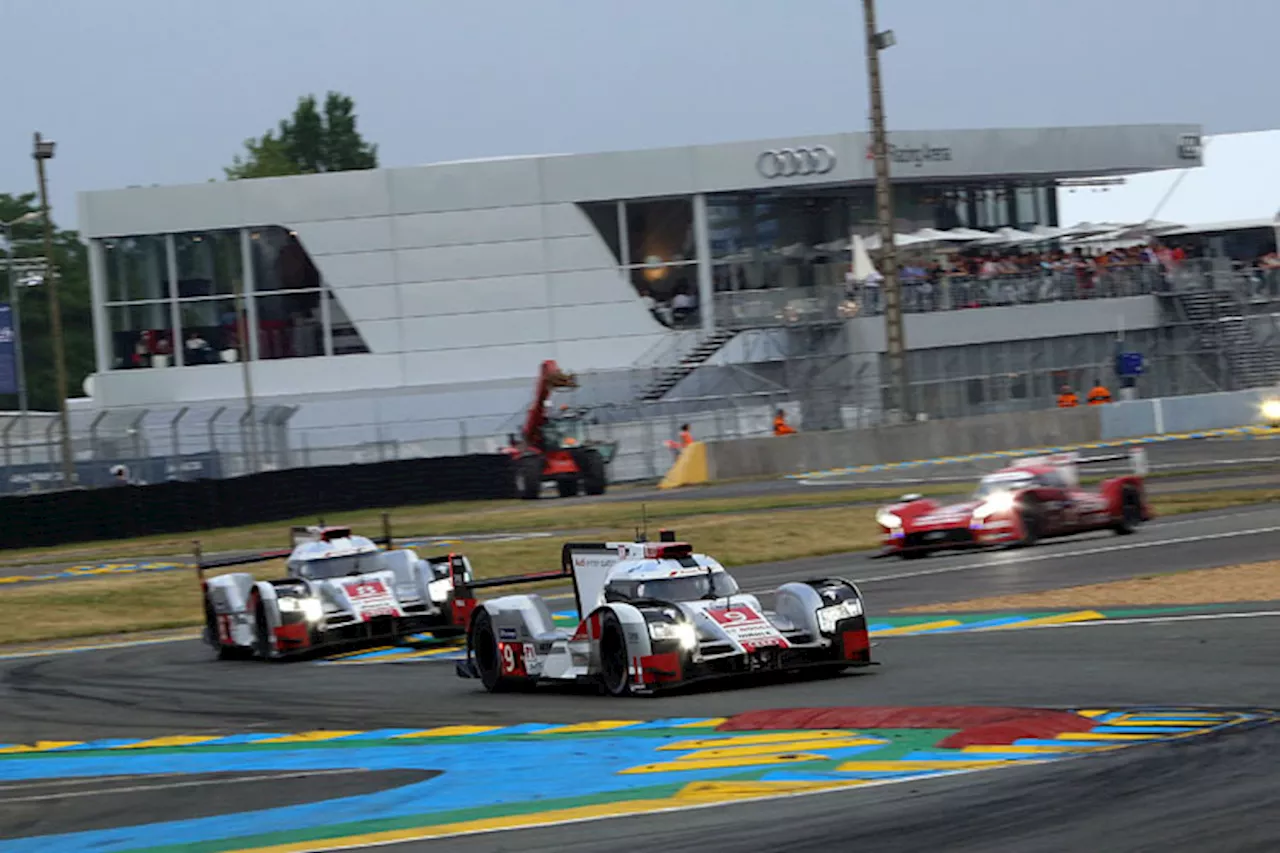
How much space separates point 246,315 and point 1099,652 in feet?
168

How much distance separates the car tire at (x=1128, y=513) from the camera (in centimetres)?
2509

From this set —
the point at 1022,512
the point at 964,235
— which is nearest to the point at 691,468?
the point at 964,235

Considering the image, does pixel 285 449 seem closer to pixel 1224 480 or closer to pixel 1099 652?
pixel 1224 480

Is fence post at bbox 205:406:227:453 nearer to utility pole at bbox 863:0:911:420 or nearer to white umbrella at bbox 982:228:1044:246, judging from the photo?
utility pole at bbox 863:0:911:420

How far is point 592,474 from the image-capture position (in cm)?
4609

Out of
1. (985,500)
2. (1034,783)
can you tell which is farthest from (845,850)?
(985,500)

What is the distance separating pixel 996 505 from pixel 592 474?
73.5 ft

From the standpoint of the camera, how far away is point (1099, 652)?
13.9 metres

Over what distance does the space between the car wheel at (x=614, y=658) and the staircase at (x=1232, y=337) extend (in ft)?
149

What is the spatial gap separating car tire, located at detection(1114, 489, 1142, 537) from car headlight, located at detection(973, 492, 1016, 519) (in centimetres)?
169

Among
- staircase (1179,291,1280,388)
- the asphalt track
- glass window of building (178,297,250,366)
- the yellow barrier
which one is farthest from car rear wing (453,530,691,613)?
glass window of building (178,297,250,366)

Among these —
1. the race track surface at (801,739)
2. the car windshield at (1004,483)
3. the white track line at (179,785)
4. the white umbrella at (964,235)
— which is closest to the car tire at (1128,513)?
the car windshield at (1004,483)

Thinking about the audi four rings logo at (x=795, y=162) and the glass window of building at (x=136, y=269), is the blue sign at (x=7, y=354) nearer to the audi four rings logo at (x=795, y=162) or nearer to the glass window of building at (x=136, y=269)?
the glass window of building at (x=136, y=269)

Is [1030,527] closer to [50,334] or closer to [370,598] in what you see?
[370,598]
